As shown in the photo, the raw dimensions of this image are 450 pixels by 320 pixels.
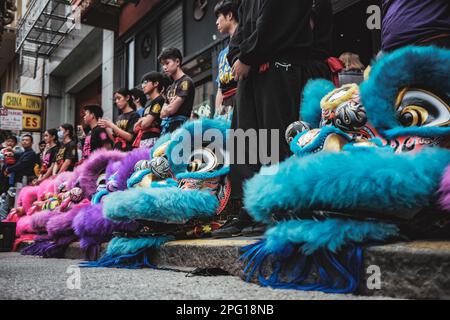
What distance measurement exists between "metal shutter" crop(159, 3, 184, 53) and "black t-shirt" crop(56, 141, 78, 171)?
3.08 metres

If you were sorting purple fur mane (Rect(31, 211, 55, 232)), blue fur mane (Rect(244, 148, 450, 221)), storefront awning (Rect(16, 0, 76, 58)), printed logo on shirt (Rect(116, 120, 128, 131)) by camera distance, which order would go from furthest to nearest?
storefront awning (Rect(16, 0, 76, 58)) < printed logo on shirt (Rect(116, 120, 128, 131)) < purple fur mane (Rect(31, 211, 55, 232)) < blue fur mane (Rect(244, 148, 450, 221))

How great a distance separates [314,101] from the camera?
1.98 metres

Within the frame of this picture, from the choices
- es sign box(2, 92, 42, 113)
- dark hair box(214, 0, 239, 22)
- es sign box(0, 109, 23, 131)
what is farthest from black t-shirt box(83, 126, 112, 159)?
es sign box(2, 92, 42, 113)

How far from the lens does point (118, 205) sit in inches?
91.6

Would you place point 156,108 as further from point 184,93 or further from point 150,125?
point 184,93

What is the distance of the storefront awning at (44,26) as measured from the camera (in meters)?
12.0

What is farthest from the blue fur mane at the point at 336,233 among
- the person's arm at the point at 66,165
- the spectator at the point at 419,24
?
the person's arm at the point at 66,165

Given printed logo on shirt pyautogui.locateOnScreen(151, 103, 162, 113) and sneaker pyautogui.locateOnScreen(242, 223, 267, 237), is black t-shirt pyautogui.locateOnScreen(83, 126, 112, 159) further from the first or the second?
sneaker pyautogui.locateOnScreen(242, 223, 267, 237)

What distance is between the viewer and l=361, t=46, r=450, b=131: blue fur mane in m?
1.48

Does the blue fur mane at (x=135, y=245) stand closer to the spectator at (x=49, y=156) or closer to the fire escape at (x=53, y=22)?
the spectator at (x=49, y=156)

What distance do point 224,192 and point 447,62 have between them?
4.81 feet

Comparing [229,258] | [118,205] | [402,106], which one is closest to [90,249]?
[118,205]

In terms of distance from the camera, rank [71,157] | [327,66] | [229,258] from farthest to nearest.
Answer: [71,157], [327,66], [229,258]
